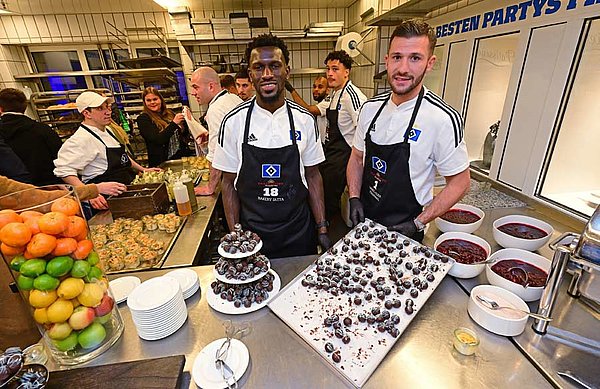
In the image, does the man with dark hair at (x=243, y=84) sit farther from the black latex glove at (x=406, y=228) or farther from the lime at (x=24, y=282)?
the lime at (x=24, y=282)

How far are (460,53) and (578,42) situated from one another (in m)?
0.90

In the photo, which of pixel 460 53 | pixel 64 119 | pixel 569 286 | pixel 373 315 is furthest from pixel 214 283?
pixel 64 119

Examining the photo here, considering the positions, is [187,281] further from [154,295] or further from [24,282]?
[24,282]

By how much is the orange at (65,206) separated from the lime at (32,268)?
14cm

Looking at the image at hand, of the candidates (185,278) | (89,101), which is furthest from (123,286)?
(89,101)

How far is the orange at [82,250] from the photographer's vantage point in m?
0.81

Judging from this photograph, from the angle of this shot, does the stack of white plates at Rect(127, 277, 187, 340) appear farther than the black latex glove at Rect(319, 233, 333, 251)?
No

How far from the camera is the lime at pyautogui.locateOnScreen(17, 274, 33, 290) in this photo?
76 cm

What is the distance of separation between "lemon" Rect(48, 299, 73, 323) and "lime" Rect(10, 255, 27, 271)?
128 mm

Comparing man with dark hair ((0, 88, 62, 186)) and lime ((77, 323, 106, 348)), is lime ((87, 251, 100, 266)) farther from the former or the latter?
man with dark hair ((0, 88, 62, 186))

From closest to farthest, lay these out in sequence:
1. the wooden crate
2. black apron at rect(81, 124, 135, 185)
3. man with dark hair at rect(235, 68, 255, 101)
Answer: the wooden crate < black apron at rect(81, 124, 135, 185) < man with dark hair at rect(235, 68, 255, 101)

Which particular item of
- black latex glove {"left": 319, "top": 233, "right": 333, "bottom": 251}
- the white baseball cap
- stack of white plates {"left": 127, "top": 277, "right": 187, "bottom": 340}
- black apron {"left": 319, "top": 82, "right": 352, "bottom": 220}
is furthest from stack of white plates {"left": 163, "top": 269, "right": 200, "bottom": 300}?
black apron {"left": 319, "top": 82, "right": 352, "bottom": 220}

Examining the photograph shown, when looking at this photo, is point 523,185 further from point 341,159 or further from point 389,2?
point 389,2

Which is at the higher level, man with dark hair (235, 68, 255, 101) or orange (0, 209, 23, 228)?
man with dark hair (235, 68, 255, 101)
